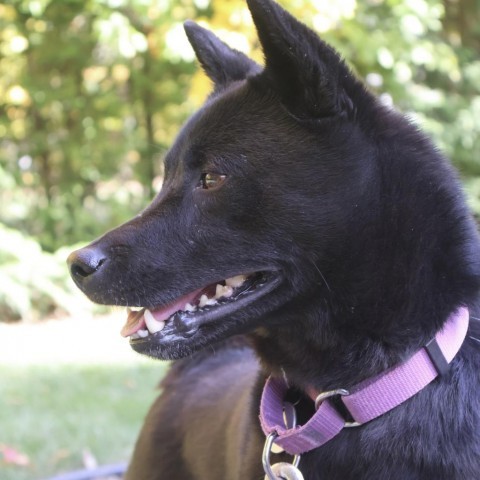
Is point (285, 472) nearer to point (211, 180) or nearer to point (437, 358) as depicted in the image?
point (437, 358)

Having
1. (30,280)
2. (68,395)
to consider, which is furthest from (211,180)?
(30,280)

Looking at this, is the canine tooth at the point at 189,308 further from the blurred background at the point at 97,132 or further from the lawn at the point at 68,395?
the blurred background at the point at 97,132

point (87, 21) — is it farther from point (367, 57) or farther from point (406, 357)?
point (406, 357)

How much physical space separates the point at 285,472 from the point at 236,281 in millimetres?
507

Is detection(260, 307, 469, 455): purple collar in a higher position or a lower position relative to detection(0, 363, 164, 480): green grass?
higher

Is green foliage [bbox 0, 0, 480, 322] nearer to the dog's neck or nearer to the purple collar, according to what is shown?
the dog's neck

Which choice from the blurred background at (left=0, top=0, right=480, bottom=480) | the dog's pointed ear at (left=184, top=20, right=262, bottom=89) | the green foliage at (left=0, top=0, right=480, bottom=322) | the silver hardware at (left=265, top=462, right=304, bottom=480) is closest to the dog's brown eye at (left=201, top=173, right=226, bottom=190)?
the dog's pointed ear at (left=184, top=20, right=262, bottom=89)

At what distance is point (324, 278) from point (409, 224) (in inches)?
10.0

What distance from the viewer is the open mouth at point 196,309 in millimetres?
1732

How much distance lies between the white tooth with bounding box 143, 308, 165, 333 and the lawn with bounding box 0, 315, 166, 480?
100cm

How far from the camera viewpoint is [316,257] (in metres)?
1.72

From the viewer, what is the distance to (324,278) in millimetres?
1722

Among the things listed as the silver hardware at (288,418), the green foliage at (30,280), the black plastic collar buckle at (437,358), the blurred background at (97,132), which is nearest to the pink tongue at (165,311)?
the silver hardware at (288,418)

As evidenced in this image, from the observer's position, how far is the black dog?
163cm
